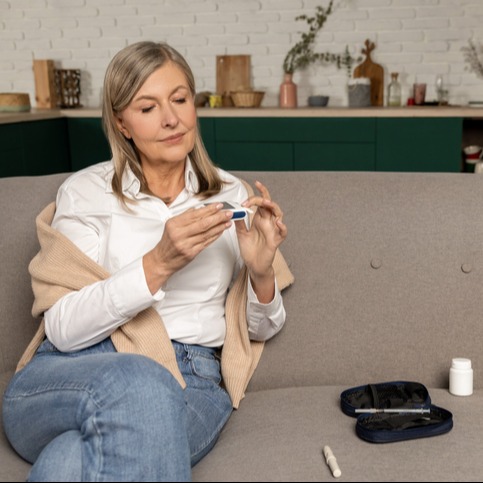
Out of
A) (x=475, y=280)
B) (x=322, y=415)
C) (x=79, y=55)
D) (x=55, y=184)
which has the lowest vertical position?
(x=322, y=415)

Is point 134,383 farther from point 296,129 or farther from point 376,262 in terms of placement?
point 296,129

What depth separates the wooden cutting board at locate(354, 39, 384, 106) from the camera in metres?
5.40

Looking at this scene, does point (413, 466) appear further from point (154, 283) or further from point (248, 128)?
point (248, 128)

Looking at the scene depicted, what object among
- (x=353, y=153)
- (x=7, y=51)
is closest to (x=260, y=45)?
(x=353, y=153)

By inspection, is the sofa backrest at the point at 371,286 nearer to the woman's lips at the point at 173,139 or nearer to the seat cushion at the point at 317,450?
the seat cushion at the point at 317,450

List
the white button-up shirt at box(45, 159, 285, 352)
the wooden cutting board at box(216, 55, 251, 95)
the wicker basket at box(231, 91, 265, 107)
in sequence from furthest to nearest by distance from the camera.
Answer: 1. the wooden cutting board at box(216, 55, 251, 95)
2. the wicker basket at box(231, 91, 265, 107)
3. the white button-up shirt at box(45, 159, 285, 352)

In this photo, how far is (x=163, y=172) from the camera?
6.26 feet

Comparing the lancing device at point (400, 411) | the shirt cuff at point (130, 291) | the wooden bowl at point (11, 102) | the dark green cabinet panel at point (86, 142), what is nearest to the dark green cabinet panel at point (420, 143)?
the dark green cabinet panel at point (86, 142)

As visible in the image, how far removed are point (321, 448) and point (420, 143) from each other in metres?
3.47

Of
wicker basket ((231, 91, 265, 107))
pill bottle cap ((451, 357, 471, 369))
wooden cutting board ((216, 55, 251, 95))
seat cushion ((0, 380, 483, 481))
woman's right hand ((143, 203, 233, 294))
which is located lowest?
seat cushion ((0, 380, 483, 481))

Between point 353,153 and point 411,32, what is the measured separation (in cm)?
121

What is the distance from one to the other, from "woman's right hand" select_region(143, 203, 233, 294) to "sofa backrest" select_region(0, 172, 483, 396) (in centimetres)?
46

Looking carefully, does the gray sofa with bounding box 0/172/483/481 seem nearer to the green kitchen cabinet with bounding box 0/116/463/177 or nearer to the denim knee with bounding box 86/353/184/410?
the denim knee with bounding box 86/353/184/410

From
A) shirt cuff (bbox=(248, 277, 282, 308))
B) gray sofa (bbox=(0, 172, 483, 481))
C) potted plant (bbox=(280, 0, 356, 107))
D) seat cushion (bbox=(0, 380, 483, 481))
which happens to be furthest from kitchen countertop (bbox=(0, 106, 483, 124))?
seat cushion (bbox=(0, 380, 483, 481))
